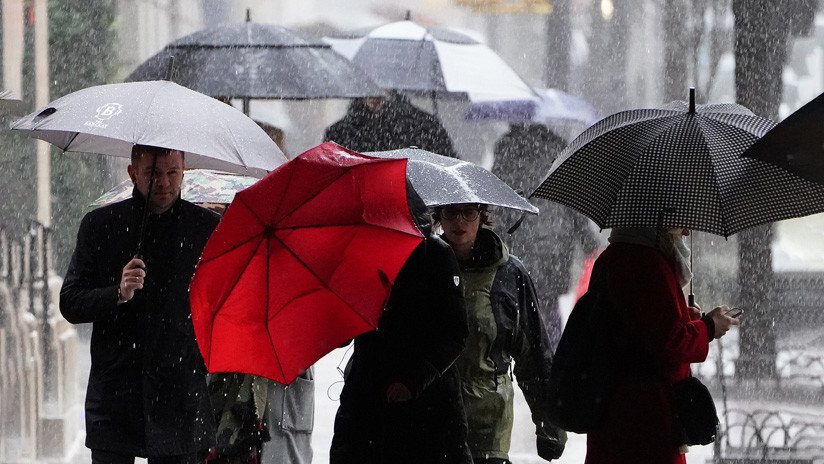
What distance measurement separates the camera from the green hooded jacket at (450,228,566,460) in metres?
5.70

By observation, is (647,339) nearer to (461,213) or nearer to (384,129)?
(461,213)

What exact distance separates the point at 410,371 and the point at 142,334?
3.65ft

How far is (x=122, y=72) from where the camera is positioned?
1923 centimetres

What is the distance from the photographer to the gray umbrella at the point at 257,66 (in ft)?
25.8

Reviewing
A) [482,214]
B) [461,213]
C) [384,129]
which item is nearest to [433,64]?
[384,129]

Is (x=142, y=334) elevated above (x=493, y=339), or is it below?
above

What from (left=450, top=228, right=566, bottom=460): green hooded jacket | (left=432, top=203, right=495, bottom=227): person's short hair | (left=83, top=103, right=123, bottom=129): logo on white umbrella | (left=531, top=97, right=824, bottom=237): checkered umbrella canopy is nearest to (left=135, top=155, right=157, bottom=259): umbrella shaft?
(left=83, top=103, right=123, bottom=129): logo on white umbrella

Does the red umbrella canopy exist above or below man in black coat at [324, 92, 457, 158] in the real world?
above

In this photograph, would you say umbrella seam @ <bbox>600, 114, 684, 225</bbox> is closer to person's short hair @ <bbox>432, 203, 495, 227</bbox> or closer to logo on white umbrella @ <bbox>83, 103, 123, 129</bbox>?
person's short hair @ <bbox>432, 203, 495, 227</bbox>

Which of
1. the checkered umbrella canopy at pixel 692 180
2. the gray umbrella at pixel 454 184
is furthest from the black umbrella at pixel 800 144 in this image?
the gray umbrella at pixel 454 184

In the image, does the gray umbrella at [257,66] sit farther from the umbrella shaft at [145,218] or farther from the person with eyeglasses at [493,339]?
the umbrella shaft at [145,218]

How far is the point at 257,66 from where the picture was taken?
8.04 metres

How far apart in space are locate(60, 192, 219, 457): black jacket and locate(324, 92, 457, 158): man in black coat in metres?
4.96

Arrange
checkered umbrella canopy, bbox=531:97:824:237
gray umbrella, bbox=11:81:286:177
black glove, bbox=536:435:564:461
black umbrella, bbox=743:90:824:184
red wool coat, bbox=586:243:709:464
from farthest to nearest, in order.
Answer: black glove, bbox=536:435:564:461
gray umbrella, bbox=11:81:286:177
checkered umbrella canopy, bbox=531:97:824:237
red wool coat, bbox=586:243:709:464
black umbrella, bbox=743:90:824:184
